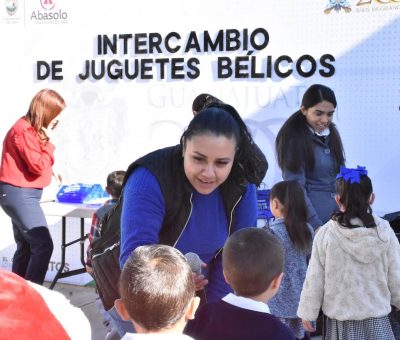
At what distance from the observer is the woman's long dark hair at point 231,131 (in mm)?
1958

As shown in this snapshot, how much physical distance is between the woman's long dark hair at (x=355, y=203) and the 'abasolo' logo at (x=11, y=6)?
12.4 ft

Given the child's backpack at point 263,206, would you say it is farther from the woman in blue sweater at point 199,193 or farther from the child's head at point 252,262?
the child's head at point 252,262

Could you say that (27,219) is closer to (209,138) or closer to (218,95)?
(218,95)

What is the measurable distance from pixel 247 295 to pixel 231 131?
0.56 meters

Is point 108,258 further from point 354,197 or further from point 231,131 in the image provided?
point 354,197

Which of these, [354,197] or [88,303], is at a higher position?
[354,197]

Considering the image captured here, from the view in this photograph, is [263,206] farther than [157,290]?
Yes

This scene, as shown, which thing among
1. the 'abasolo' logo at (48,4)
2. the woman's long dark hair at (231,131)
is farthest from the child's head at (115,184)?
the woman's long dark hair at (231,131)

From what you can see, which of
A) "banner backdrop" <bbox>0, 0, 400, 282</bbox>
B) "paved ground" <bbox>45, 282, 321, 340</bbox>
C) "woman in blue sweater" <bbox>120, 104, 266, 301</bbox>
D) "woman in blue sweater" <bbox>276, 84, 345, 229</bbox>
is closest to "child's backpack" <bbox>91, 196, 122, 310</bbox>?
"woman in blue sweater" <bbox>120, 104, 266, 301</bbox>

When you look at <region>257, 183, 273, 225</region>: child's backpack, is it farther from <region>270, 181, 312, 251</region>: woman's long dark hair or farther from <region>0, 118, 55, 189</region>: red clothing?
<region>0, 118, 55, 189</region>: red clothing

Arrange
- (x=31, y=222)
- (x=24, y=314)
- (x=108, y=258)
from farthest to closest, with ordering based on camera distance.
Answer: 1. (x=31, y=222)
2. (x=108, y=258)
3. (x=24, y=314)

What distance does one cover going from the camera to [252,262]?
1979 mm

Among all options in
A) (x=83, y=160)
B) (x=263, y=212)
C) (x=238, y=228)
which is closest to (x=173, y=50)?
(x=83, y=160)

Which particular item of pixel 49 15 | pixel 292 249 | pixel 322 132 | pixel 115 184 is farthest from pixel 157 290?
pixel 49 15
